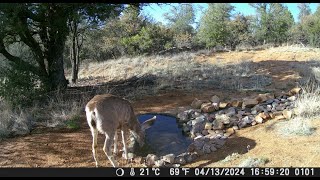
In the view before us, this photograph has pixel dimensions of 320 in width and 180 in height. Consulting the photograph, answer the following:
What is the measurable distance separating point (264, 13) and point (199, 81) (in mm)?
18889

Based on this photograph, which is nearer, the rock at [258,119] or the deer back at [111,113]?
the deer back at [111,113]

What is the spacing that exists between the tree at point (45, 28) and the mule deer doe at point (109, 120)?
222 inches

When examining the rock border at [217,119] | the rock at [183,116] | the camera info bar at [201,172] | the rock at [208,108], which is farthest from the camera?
the rock at [208,108]

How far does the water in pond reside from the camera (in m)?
Answer: 7.83

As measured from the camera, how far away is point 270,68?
658 inches

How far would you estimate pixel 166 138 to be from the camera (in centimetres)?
833

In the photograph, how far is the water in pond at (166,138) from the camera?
25.7 ft

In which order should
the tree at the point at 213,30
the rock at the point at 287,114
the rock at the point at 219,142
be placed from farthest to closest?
A: the tree at the point at 213,30 → the rock at the point at 287,114 → the rock at the point at 219,142

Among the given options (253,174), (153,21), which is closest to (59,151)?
(253,174)

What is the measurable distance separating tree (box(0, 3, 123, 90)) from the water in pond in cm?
507

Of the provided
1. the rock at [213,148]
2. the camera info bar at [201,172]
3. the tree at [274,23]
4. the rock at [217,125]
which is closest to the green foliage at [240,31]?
the tree at [274,23]

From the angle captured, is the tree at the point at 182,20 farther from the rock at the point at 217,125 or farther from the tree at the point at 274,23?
the rock at the point at 217,125

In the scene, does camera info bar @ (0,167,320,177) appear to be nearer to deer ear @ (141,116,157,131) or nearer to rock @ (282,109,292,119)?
deer ear @ (141,116,157,131)

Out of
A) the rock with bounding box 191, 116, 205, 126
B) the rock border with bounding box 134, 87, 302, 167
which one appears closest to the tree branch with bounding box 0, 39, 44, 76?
the rock border with bounding box 134, 87, 302, 167
